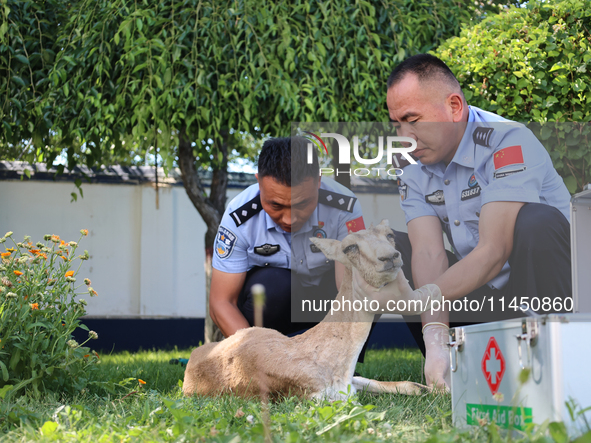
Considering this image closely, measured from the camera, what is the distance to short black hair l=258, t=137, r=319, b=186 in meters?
3.26

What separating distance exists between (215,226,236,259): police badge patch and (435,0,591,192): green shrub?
5.92 ft

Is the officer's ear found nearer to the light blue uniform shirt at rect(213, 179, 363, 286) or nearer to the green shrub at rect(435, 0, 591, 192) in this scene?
the light blue uniform shirt at rect(213, 179, 363, 286)

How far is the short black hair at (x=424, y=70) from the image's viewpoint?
3232 millimetres

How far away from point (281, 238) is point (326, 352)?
120cm

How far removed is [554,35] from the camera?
3463 millimetres

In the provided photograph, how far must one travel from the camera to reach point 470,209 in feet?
10.5

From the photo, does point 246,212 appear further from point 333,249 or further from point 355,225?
point 333,249

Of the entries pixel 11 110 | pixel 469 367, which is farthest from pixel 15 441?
pixel 11 110

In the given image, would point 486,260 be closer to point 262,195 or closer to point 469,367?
point 469,367

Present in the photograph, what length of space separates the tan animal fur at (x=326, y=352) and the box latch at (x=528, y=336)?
33.4 inches

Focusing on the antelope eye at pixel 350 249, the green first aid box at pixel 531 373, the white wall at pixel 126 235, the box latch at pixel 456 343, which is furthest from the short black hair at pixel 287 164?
the white wall at pixel 126 235

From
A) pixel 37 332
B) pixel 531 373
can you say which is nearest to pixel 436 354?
pixel 531 373

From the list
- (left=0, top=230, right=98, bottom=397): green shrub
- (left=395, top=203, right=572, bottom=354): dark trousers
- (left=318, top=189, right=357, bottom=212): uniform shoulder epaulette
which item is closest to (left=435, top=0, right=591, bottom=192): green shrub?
(left=395, top=203, right=572, bottom=354): dark trousers

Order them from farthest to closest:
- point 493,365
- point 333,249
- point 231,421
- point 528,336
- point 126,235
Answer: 1. point 126,235
2. point 333,249
3. point 231,421
4. point 493,365
5. point 528,336
